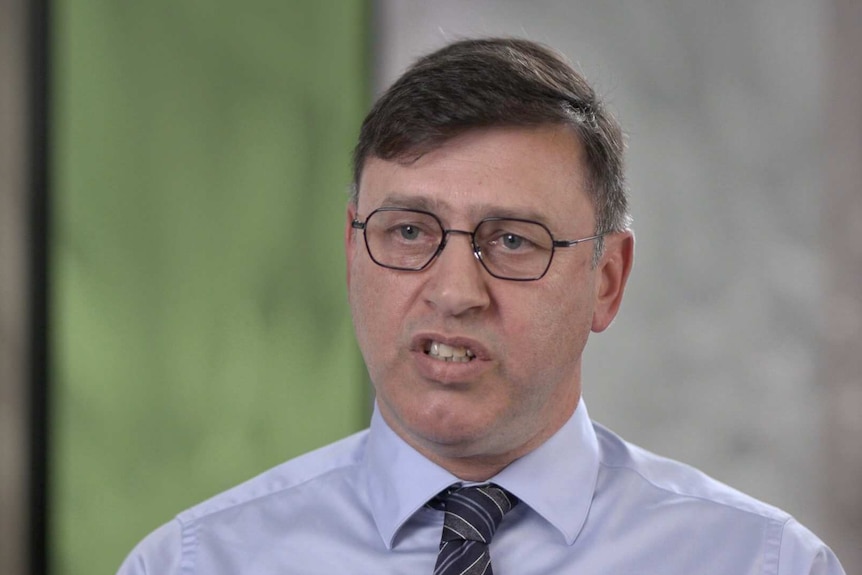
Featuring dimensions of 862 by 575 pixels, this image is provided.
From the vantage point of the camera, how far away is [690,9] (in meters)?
2.66

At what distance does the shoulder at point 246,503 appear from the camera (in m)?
1.55

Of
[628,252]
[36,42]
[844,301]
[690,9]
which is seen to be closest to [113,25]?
[36,42]

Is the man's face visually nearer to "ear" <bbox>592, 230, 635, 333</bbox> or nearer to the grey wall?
"ear" <bbox>592, 230, 635, 333</bbox>

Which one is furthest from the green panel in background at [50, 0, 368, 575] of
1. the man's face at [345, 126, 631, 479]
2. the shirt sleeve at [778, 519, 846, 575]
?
the shirt sleeve at [778, 519, 846, 575]

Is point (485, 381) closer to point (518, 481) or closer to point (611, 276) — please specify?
point (518, 481)

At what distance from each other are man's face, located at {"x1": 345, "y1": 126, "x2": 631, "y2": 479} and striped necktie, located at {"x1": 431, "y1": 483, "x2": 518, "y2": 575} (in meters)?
0.04

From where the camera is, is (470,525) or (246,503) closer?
(470,525)

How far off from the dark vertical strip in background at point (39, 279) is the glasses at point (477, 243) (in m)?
0.93

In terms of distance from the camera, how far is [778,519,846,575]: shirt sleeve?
152 cm

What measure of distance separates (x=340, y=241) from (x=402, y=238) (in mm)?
1176

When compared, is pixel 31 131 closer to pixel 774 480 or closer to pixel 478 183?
pixel 478 183

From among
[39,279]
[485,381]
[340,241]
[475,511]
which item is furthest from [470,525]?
[340,241]

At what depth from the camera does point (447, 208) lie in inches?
56.2

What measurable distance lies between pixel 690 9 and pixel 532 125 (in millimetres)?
1364
